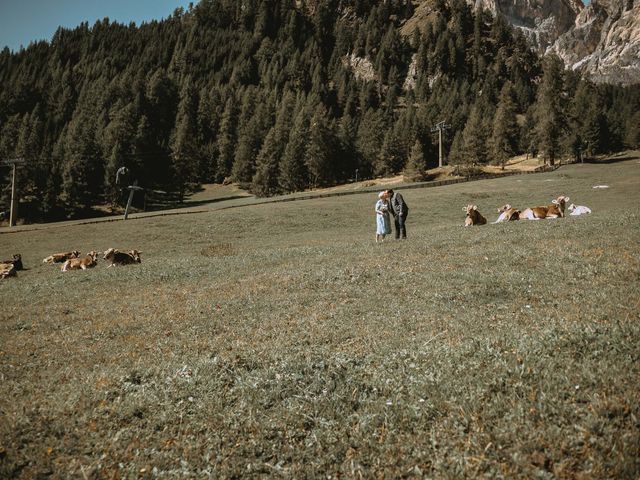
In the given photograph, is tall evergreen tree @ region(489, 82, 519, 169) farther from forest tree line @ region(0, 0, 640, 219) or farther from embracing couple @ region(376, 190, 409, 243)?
embracing couple @ region(376, 190, 409, 243)

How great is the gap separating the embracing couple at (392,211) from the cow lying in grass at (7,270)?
69.7ft

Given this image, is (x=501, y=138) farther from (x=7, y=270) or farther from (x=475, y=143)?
(x=7, y=270)

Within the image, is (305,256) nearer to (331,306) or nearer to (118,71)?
(331,306)

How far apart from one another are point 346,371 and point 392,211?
17.1 m

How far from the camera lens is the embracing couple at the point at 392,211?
2169 centimetres

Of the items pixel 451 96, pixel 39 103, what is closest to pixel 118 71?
pixel 39 103

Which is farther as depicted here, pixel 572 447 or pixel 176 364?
pixel 176 364

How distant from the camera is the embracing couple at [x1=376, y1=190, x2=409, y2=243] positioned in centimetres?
2169

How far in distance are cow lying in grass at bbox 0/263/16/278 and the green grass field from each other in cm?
856

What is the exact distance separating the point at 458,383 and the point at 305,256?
1468 cm

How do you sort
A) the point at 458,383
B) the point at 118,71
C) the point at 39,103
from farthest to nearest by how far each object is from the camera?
1. the point at 118,71
2. the point at 39,103
3. the point at 458,383

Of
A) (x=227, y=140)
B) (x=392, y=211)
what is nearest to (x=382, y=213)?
(x=392, y=211)

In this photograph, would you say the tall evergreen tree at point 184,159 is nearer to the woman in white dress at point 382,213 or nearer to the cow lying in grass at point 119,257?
the cow lying in grass at point 119,257

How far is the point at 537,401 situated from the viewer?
4777 millimetres
